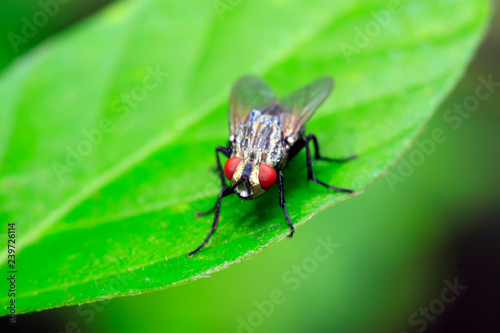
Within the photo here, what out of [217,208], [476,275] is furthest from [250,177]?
[476,275]

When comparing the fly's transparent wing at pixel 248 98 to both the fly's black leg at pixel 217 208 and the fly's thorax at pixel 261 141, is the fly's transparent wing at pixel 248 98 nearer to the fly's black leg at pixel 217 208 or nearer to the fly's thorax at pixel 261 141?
the fly's thorax at pixel 261 141

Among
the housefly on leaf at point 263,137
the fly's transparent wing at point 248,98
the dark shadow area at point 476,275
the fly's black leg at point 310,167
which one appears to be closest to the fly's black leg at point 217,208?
the housefly on leaf at point 263,137

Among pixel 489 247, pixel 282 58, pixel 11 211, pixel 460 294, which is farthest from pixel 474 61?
pixel 11 211

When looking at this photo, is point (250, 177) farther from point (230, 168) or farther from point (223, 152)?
point (223, 152)

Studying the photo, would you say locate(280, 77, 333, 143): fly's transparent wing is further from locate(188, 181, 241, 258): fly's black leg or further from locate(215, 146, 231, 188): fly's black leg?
locate(188, 181, 241, 258): fly's black leg

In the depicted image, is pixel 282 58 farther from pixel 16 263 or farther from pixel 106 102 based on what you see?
pixel 16 263
